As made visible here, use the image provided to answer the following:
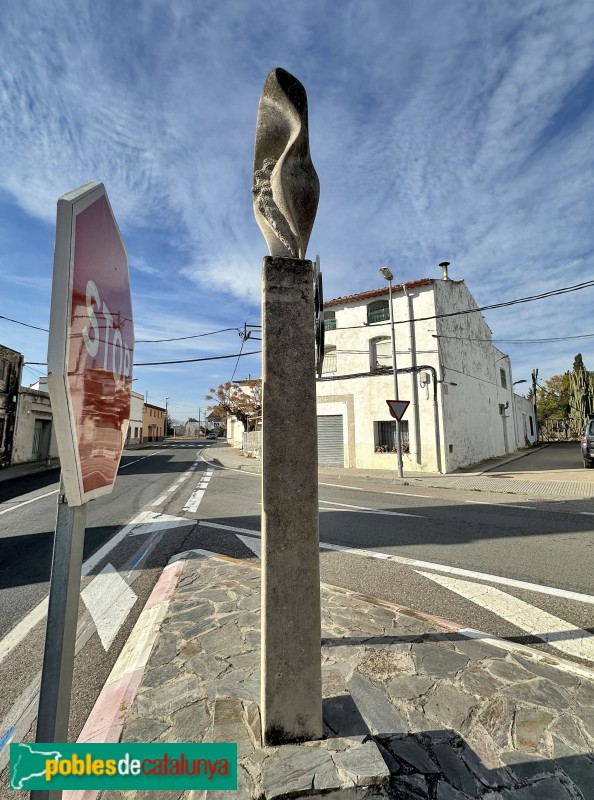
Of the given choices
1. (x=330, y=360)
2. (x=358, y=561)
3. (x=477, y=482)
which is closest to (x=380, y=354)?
(x=330, y=360)

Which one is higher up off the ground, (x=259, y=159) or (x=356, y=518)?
(x=259, y=159)

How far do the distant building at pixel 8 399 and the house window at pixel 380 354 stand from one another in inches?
747

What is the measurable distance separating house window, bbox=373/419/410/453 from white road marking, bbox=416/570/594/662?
41.0ft

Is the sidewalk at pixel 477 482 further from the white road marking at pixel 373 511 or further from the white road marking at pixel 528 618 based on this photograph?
the white road marking at pixel 528 618

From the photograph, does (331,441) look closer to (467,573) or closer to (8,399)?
(467,573)

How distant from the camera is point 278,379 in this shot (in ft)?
6.32

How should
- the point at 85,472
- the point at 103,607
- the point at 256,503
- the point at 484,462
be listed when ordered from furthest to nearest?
the point at 484,462
the point at 256,503
the point at 103,607
the point at 85,472

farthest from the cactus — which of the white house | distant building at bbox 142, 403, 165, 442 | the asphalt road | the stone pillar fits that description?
distant building at bbox 142, 403, 165, 442

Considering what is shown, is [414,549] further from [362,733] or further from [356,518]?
[362,733]

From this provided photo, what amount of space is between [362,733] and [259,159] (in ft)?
11.0

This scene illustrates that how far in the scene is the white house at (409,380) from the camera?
15742 millimetres

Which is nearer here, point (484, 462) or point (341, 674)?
point (341, 674)

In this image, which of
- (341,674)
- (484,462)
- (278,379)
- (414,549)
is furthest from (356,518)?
(484,462)

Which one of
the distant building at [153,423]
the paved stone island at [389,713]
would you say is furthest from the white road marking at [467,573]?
the distant building at [153,423]
